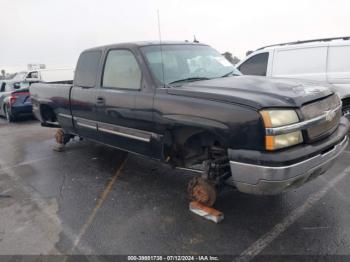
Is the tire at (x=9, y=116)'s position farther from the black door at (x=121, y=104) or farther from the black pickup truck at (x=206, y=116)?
the black door at (x=121, y=104)

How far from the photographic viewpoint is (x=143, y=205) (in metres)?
3.88

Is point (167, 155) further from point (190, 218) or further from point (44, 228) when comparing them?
point (44, 228)

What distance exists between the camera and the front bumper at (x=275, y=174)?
8.85 feet

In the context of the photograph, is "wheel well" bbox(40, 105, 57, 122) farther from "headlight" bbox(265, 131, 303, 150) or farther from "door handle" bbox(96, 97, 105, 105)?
"headlight" bbox(265, 131, 303, 150)

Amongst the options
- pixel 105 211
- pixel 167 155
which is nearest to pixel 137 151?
pixel 167 155

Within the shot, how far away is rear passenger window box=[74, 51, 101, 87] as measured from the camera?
4711 mm

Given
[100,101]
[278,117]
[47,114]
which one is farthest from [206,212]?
[47,114]

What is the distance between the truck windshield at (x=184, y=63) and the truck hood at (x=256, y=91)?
261mm

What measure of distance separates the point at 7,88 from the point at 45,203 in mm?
9574

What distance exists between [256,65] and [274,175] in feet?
16.6

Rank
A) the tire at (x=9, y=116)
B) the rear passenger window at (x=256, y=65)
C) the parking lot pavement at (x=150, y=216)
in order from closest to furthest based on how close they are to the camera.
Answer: the parking lot pavement at (x=150, y=216) → the rear passenger window at (x=256, y=65) → the tire at (x=9, y=116)

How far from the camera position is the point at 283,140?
2.74m

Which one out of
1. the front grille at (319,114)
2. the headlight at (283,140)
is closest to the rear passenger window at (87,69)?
the headlight at (283,140)

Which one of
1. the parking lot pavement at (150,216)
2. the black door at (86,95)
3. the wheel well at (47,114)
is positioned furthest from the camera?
the wheel well at (47,114)
